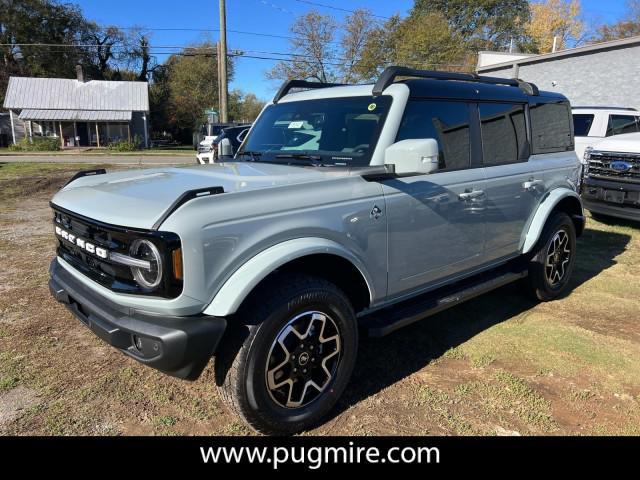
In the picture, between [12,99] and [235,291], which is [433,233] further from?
[12,99]

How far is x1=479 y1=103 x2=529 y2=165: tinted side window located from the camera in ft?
13.2

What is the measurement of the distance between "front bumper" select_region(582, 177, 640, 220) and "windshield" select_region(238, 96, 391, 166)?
19.9 ft

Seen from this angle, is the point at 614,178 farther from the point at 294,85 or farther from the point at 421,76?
the point at 294,85

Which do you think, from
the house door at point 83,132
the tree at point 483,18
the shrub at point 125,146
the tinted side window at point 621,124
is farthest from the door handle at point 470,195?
the tree at point 483,18

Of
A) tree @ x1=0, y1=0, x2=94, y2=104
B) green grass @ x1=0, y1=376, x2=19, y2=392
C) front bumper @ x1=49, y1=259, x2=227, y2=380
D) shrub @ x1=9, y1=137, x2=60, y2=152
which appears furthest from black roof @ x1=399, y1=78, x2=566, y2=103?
tree @ x1=0, y1=0, x2=94, y2=104

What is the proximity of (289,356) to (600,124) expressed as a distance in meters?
10.6

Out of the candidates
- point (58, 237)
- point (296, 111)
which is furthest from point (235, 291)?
point (296, 111)

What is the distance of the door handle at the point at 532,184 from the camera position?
171 inches

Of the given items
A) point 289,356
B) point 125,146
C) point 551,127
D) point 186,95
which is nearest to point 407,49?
point 186,95

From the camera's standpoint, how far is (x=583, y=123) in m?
10.9

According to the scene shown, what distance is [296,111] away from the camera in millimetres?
4004

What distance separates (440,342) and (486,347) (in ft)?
1.19

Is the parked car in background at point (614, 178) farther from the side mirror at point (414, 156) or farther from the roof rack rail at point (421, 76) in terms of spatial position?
the side mirror at point (414, 156)

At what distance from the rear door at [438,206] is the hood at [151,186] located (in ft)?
1.84
